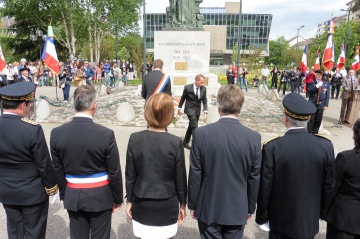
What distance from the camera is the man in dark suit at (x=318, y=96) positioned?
9172mm

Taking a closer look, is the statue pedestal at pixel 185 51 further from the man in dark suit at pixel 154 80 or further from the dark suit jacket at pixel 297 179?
the dark suit jacket at pixel 297 179

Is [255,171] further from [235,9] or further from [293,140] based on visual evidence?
[235,9]

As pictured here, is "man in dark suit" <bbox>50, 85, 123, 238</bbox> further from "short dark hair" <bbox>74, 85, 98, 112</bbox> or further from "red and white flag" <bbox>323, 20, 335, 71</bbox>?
"red and white flag" <bbox>323, 20, 335, 71</bbox>

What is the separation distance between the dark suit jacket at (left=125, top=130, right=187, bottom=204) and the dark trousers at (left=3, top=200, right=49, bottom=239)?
1.14 metres

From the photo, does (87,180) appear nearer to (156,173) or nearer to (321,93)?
(156,173)

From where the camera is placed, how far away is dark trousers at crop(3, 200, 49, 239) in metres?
3.11

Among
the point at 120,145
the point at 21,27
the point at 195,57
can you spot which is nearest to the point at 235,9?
the point at 21,27

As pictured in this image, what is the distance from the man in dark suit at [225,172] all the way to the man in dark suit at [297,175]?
0.57ft

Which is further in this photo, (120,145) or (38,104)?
(38,104)

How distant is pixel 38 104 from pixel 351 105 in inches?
468

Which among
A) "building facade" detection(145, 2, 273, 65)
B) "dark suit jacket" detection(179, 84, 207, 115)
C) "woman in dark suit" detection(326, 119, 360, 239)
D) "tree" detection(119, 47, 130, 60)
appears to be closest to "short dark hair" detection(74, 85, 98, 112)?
"woman in dark suit" detection(326, 119, 360, 239)

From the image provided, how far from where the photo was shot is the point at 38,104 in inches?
453

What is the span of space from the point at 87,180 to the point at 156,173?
26.9 inches

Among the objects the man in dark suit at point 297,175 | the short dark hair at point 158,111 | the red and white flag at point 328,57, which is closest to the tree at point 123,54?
the red and white flag at point 328,57
